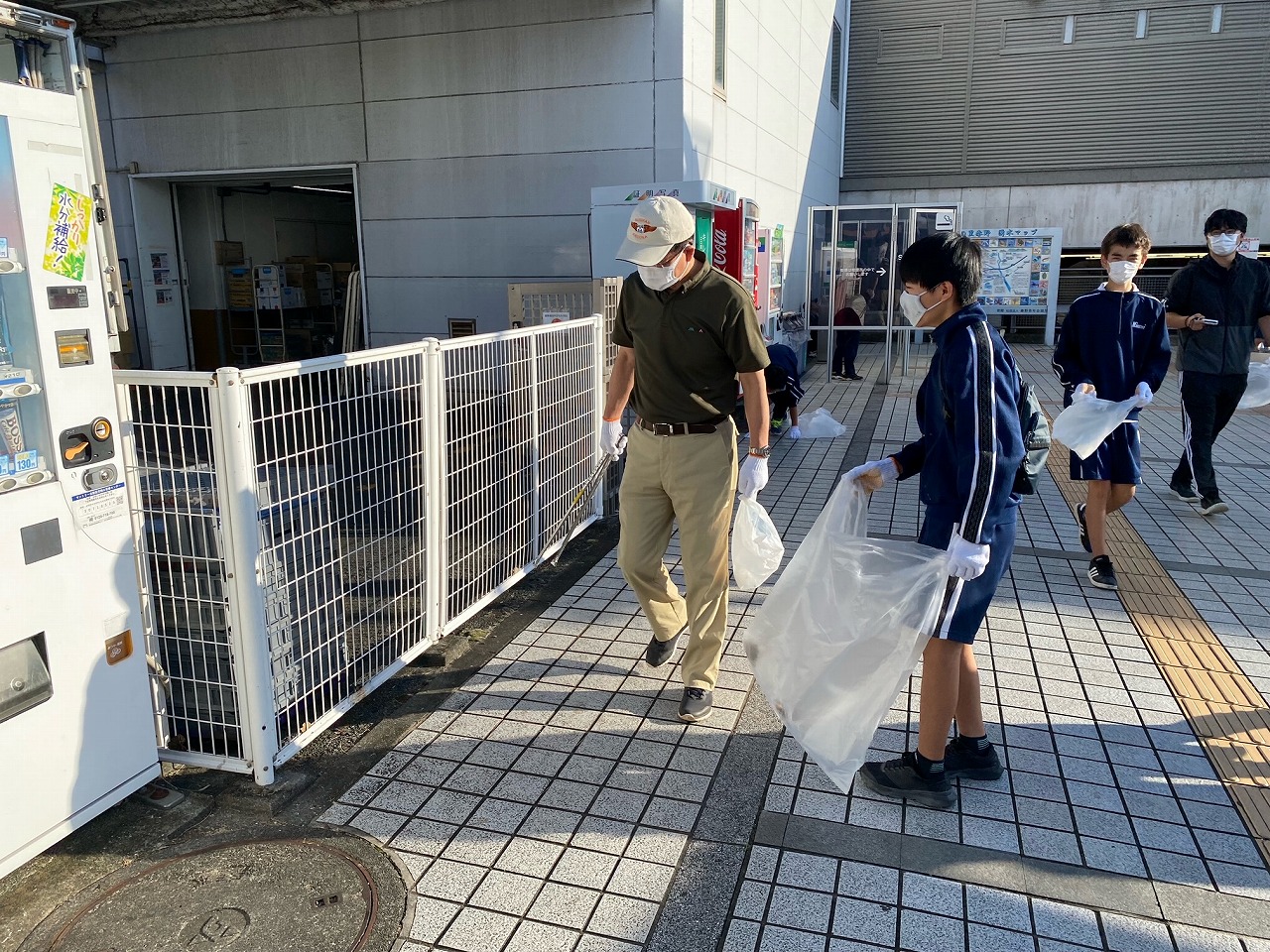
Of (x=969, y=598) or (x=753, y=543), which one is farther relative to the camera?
(x=753, y=543)

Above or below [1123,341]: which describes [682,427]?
→ below

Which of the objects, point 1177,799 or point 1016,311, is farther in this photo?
point 1016,311

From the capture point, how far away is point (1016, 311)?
1507 cm

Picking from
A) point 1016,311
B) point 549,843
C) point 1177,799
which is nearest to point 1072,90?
point 1016,311

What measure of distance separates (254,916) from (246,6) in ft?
32.6

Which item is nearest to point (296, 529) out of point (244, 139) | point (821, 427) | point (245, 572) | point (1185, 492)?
point (245, 572)

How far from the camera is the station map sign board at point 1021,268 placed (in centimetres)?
1498

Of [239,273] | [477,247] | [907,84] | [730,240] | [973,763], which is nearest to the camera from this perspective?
[973,763]

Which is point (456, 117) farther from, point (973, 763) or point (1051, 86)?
point (1051, 86)

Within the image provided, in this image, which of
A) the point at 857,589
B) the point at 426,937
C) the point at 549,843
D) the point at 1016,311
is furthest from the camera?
the point at 1016,311

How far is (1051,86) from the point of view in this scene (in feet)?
57.9

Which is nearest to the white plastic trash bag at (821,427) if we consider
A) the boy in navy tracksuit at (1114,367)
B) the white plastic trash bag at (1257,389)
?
the white plastic trash bag at (1257,389)

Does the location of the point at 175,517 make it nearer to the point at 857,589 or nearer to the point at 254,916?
the point at 254,916

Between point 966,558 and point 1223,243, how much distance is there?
448 cm
